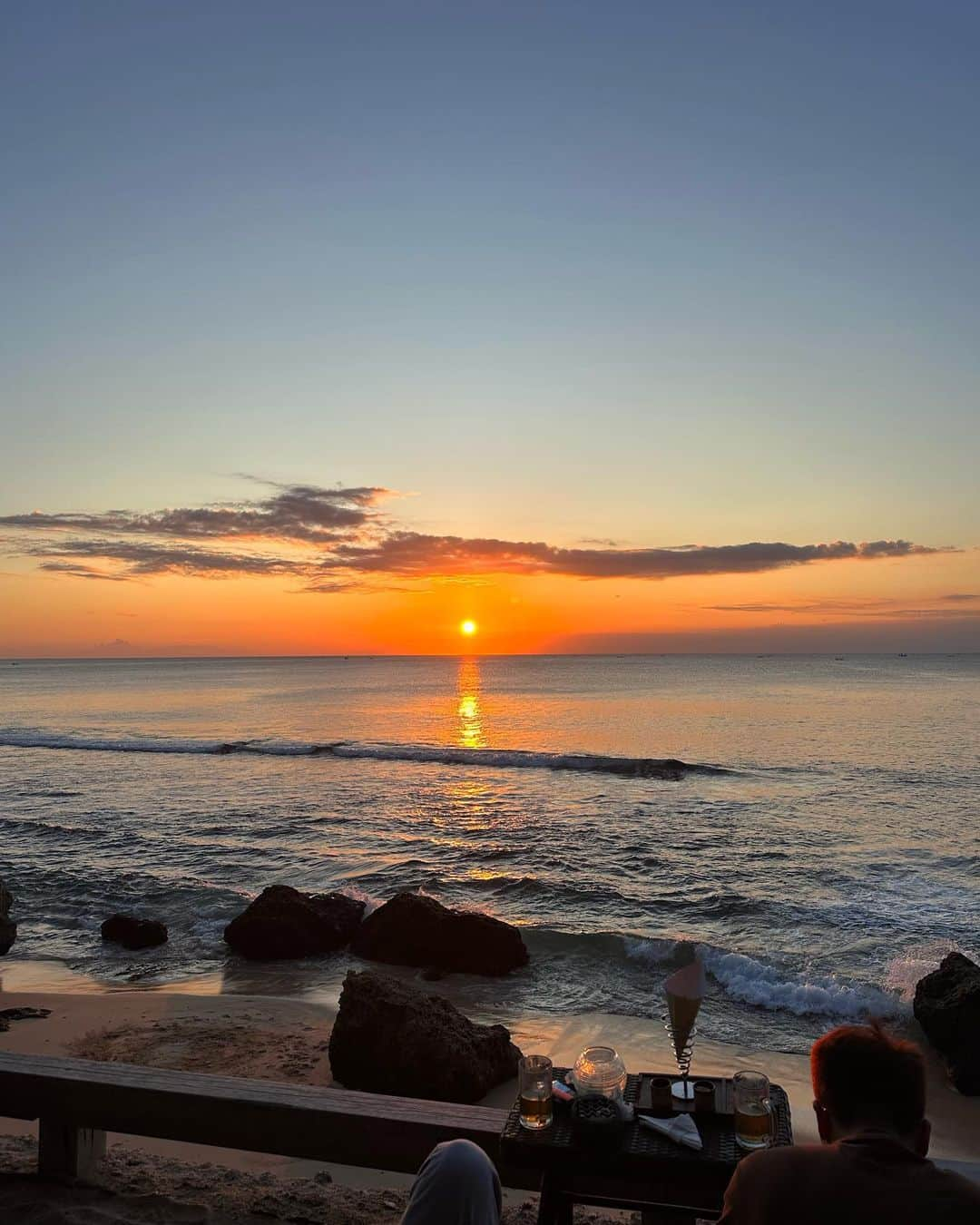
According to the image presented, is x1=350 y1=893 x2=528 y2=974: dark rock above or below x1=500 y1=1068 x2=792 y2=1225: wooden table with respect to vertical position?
below

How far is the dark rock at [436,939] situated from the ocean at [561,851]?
1.08 feet

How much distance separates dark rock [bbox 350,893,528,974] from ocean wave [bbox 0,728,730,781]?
22181 mm

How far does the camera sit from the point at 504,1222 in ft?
16.9

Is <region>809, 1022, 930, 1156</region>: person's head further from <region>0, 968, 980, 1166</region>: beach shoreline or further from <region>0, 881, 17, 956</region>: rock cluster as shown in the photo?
<region>0, 881, 17, 956</region>: rock cluster

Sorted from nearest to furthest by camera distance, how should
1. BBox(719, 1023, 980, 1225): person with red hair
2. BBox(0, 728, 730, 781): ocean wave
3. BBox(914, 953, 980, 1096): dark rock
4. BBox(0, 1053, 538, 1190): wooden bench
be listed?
BBox(719, 1023, 980, 1225): person with red hair < BBox(0, 1053, 538, 1190): wooden bench < BBox(914, 953, 980, 1096): dark rock < BBox(0, 728, 730, 781): ocean wave

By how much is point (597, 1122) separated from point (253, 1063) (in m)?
6.76

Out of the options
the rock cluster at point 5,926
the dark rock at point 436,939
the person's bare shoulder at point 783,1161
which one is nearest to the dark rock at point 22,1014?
the rock cluster at point 5,926

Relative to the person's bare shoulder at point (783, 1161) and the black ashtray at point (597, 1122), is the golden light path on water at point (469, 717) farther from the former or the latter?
the person's bare shoulder at point (783, 1161)

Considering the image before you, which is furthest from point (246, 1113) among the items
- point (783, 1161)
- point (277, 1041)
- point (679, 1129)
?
point (277, 1041)

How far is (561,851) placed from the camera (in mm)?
20141

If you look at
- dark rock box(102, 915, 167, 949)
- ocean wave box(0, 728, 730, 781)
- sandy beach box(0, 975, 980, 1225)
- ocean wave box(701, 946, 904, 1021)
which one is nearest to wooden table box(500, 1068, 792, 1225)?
sandy beach box(0, 975, 980, 1225)

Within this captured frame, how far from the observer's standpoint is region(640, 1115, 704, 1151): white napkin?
310 cm

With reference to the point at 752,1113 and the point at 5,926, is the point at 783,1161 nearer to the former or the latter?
the point at 752,1113

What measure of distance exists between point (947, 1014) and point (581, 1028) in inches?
151
